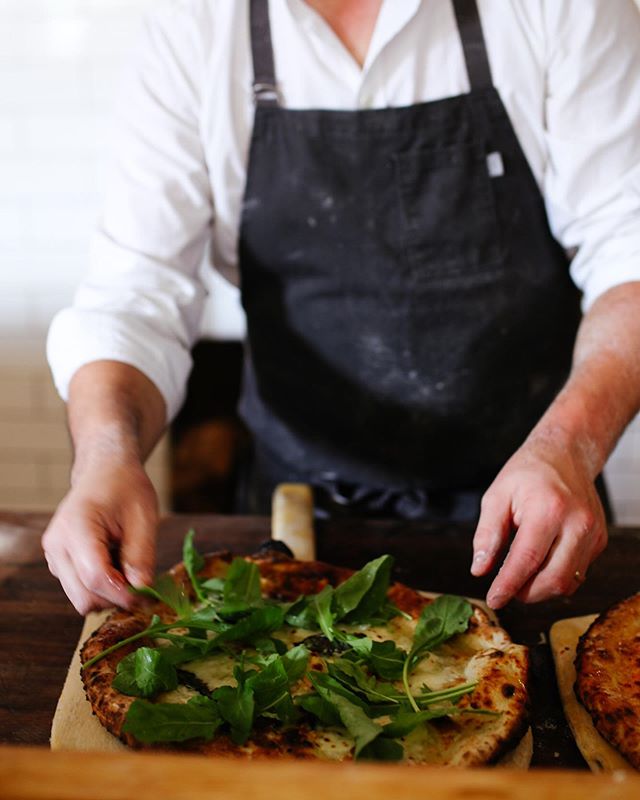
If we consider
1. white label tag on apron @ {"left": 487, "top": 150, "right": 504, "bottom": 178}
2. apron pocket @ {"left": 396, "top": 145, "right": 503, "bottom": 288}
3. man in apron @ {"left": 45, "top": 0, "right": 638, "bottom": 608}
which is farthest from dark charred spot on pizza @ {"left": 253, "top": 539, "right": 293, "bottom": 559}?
white label tag on apron @ {"left": 487, "top": 150, "right": 504, "bottom": 178}

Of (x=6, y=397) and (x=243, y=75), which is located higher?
(x=243, y=75)

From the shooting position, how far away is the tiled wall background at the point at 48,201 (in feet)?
8.69

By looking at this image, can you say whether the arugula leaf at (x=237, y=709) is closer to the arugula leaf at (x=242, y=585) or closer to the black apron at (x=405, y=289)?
A: the arugula leaf at (x=242, y=585)

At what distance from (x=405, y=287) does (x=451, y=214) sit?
152 millimetres

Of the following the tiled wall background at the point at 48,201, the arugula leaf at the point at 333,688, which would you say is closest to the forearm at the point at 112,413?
the arugula leaf at the point at 333,688

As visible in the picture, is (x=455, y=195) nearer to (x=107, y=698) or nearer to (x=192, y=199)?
(x=192, y=199)

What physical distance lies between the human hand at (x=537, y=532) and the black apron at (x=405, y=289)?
630 mm

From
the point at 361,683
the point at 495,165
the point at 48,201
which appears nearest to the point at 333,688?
the point at 361,683

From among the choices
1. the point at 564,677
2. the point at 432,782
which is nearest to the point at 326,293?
the point at 564,677

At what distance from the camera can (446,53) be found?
165cm

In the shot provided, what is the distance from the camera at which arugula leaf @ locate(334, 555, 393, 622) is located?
3.78 feet

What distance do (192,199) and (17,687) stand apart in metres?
0.92

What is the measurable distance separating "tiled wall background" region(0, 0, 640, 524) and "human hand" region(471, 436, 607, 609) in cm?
178

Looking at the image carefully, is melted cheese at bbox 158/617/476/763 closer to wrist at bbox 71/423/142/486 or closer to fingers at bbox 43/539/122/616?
fingers at bbox 43/539/122/616
